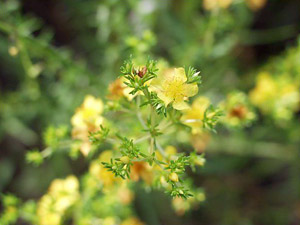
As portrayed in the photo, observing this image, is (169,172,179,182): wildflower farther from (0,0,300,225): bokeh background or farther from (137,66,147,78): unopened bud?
(0,0,300,225): bokeh background

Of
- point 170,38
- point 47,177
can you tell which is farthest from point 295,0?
point 47,177

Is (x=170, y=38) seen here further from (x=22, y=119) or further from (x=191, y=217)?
(x=191, y=217)

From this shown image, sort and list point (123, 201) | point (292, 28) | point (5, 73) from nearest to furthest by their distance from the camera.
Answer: point (123, 201) < point (292, 28) < point (5, 73)

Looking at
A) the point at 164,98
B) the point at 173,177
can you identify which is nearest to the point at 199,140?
the point at 173,177

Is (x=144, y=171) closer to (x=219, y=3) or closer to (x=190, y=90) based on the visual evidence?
(x=190, y=90)

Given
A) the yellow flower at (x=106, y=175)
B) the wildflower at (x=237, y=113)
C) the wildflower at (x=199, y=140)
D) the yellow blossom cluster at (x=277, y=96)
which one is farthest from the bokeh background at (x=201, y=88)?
the yellow flower at (x=106, y=175)

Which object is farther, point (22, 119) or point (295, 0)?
Result: point (295, 0)

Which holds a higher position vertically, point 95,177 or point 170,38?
point 170,38
